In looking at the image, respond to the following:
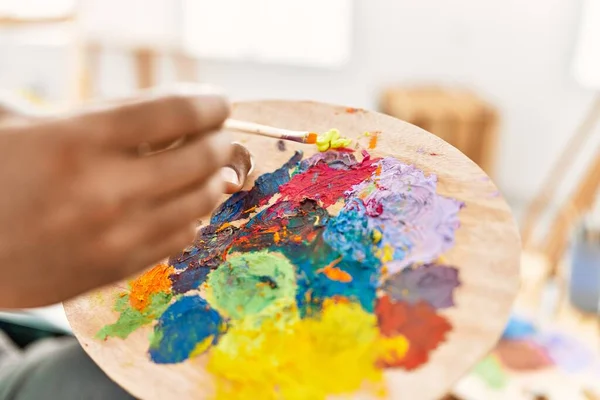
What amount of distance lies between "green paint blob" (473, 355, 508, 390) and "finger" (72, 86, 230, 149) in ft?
2.67

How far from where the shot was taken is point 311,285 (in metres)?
0.59

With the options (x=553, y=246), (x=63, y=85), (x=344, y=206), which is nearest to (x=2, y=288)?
(x=344, y=206)

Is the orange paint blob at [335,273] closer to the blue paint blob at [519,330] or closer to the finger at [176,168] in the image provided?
the finger at [176,168]

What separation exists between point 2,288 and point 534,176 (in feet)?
9.03

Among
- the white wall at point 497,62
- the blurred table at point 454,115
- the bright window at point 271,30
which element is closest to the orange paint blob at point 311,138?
the blurred table at point 454,115

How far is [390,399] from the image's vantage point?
499 mm

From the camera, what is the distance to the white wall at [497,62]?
257 cm

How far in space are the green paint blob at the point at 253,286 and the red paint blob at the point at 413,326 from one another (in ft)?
0.33

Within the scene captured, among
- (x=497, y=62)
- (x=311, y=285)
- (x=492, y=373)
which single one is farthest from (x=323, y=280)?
(x=497, y=62)

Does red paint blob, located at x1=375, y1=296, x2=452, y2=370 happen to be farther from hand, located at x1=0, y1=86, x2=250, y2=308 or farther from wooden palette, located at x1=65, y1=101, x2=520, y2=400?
hand, located at x1=0, y1=86, x2=250, y2=308

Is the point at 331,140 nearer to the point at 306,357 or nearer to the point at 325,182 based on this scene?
the point at 325,182

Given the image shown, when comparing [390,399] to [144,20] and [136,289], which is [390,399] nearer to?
[136,289]

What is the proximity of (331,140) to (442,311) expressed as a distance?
0.27 metres

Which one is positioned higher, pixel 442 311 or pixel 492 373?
pixel 442 311
